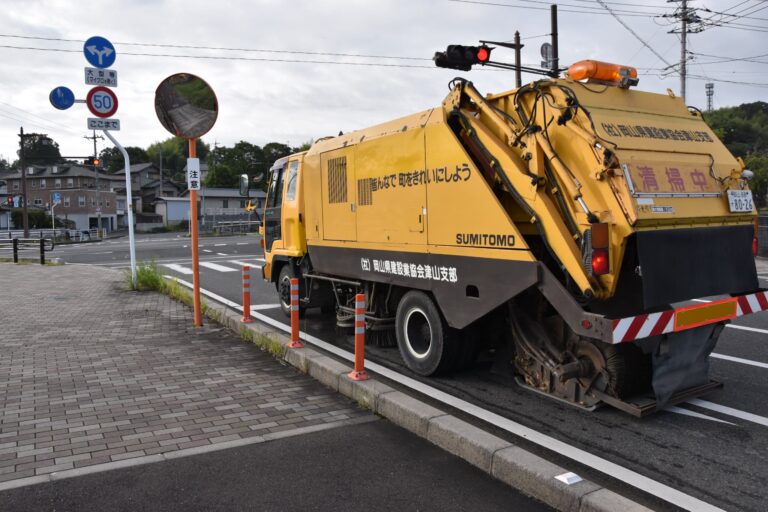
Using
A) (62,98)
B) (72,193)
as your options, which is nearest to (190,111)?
(62,98)

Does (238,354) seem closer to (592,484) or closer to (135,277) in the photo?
(592,484)

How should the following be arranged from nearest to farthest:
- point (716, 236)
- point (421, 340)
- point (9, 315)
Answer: point (716, 236) → point (421, 340) → point (9, 315)

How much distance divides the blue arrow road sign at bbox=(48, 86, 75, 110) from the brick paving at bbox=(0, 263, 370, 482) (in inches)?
189

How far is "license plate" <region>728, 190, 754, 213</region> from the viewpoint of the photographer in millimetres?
4953

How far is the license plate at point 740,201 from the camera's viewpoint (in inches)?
195

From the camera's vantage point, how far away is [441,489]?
3.63 m

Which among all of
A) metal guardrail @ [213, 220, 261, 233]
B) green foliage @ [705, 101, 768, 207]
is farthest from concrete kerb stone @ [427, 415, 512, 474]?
green foliage @ [705, 101, 768, 207]

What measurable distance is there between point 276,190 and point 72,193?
73.3 meters

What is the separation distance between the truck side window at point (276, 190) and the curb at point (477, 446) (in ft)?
13.2

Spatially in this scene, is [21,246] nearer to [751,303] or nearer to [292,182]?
[292,182]

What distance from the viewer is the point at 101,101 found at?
428 inches

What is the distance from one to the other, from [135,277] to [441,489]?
11.0 meters

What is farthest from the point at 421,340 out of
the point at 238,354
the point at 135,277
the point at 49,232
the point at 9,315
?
the point at 49,232

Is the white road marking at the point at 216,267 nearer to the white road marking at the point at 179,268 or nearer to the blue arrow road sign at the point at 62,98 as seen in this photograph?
the white road marking at the point at 179,268
